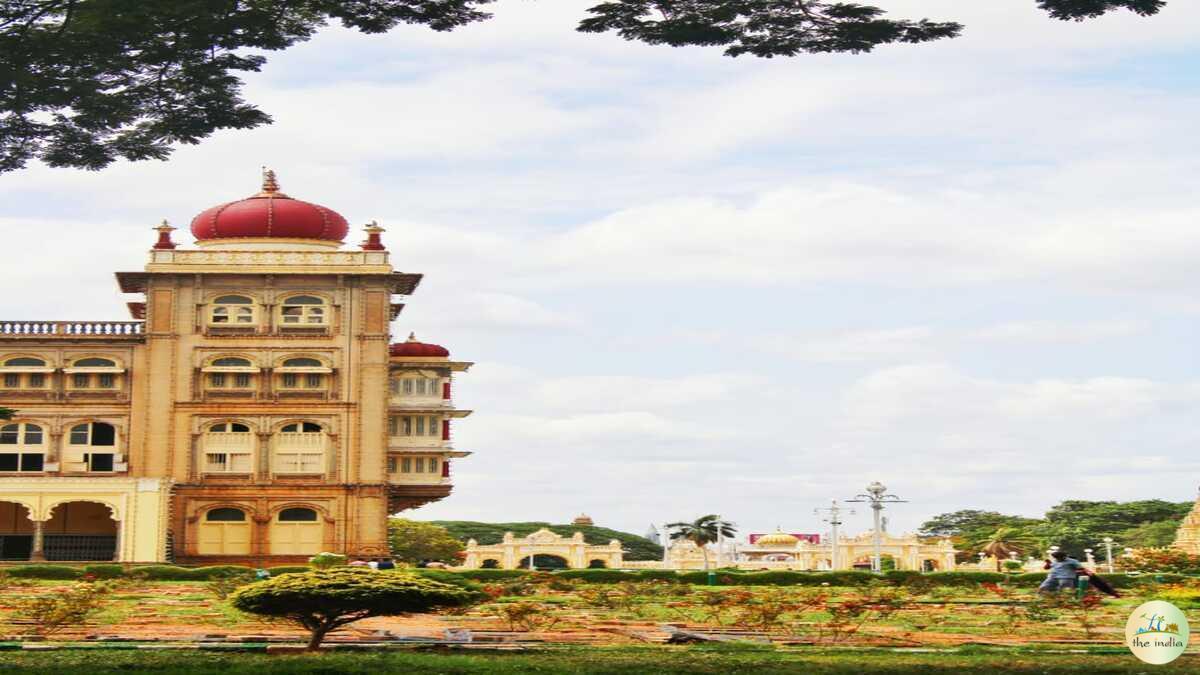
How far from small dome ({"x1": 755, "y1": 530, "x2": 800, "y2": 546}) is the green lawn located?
285 ft

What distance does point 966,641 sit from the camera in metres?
25.7

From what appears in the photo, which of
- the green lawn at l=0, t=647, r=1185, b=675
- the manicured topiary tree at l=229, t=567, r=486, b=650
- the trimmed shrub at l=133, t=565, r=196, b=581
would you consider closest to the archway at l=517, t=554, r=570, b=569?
the trimmed shrub at l=133, t=565, r=196, b=581

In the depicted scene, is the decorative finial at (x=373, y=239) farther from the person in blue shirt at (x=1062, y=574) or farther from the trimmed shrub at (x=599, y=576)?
the person in blue shirt at (x=1062, y=574)

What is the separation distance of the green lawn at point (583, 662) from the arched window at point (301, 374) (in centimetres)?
4519

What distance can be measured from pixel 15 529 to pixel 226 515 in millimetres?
8357

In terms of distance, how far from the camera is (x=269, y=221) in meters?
68.6

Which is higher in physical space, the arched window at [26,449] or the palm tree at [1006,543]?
the arched window at [26,449]

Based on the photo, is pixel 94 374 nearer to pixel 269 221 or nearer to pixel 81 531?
pixel 81 531

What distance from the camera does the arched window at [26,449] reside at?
2591 inches

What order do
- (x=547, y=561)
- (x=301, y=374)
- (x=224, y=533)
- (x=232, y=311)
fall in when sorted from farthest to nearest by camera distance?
(x=547, y=561)
(x=232, y=311)
(x=301, y=374)
(x=224, y=533)

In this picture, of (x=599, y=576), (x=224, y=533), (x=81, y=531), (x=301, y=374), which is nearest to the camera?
(x=599, y=576)

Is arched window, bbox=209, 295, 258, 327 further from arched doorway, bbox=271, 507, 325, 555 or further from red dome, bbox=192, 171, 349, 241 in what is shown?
arched doorway, bbox=271, 507, 325, 555

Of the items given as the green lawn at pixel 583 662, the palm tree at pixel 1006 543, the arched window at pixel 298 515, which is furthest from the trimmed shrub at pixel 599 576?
the palm tree at pixel 1006 543

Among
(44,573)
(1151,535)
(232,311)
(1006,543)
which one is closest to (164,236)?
(232,311)
